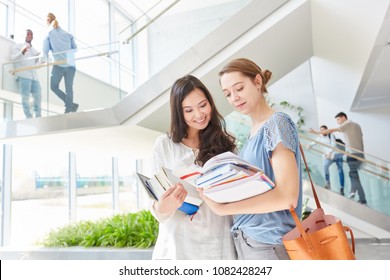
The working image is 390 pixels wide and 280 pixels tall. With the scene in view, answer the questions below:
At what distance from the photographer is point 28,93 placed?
14.5ft

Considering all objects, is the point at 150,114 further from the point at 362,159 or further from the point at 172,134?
the point at 362,159

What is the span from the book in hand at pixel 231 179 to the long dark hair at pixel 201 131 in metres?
0.28

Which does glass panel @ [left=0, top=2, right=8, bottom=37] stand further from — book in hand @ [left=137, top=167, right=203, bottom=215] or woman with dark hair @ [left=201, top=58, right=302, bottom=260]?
woman with dark hair @ [left=201, top=58, right=302, bottom=260]

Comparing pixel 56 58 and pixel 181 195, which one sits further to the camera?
pixel 56 58

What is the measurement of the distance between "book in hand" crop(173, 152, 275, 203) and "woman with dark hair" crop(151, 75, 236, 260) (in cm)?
20

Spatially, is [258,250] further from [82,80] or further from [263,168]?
[82,80]

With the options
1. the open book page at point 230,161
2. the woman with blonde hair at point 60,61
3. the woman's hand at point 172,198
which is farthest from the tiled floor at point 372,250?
the woman with blonde hair at point 60,61

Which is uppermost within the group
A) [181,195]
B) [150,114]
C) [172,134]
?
[150,114]

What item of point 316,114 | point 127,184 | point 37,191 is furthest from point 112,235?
point 127,184

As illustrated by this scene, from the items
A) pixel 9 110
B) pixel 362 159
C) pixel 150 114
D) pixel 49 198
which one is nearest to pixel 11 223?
pixel 49 198
